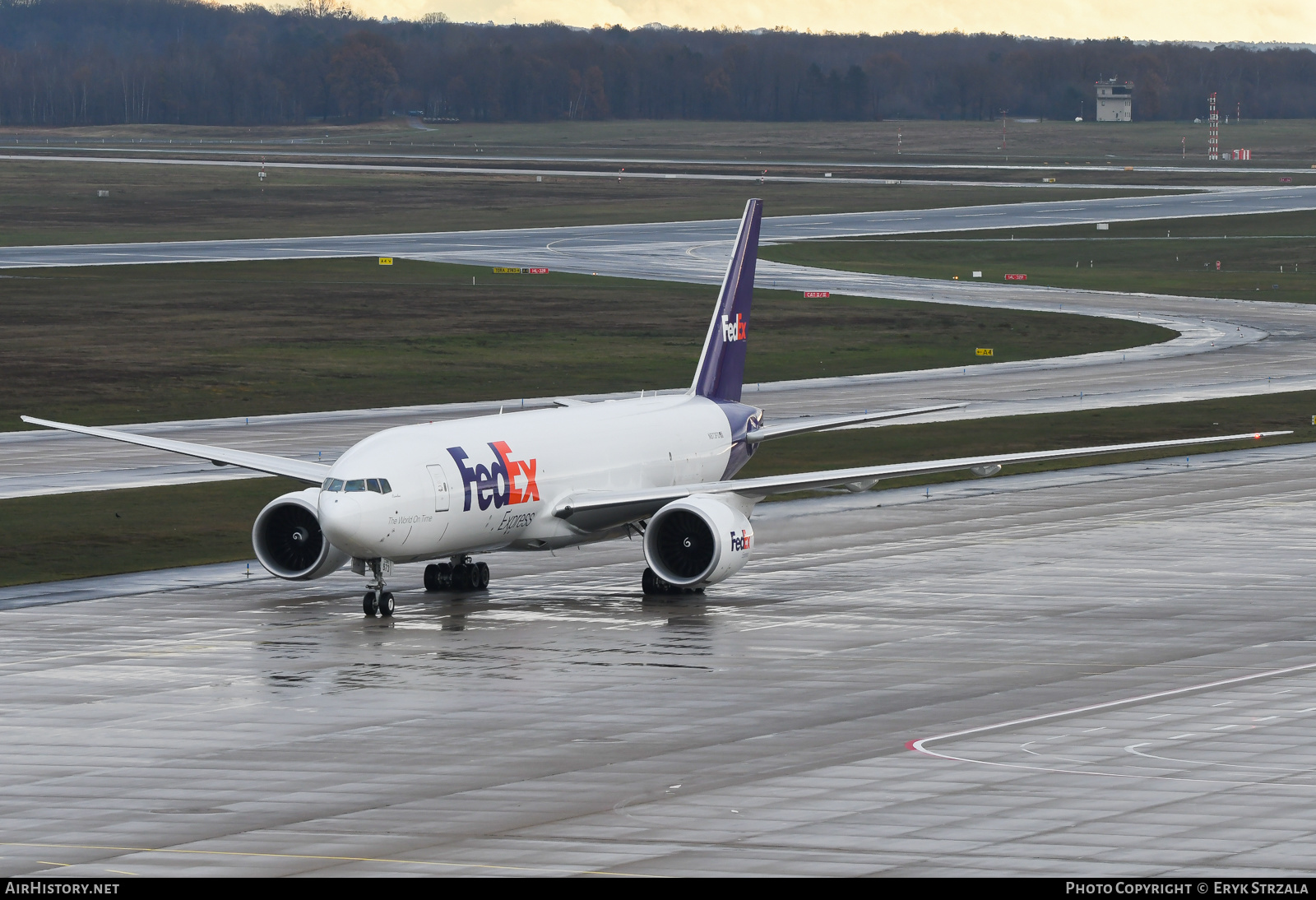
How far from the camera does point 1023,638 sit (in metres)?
39.5

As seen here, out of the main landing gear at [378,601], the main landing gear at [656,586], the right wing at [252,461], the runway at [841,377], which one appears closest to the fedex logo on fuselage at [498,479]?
the main landing gear at [378,601]

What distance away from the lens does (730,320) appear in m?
51.6

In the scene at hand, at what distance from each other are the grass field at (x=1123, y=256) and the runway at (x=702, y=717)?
276ft

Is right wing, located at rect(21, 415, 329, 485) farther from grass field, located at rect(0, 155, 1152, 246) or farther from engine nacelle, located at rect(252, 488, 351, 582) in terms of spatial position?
grass field, located at rect(0, 155, 1152, 246)

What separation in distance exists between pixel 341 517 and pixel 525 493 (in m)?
5.02

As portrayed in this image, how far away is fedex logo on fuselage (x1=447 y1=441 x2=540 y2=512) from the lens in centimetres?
4138

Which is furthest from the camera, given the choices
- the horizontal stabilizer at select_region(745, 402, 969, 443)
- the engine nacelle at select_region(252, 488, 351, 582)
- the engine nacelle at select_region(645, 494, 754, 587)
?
the horizontal stabilizer at select_region(745, 402, 969, 443)

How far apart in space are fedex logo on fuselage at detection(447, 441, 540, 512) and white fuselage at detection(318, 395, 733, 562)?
0.03m

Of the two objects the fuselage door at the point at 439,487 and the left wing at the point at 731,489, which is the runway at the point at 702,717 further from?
the fuselage door at the point at 439,487

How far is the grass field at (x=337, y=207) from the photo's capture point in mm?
158375

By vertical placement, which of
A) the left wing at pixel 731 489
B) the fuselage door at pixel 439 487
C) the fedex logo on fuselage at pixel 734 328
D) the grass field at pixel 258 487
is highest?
the fedex logo on fuselage at pixel 734 328

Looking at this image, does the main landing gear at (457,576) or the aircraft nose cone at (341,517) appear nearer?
the aircraft nose cone at (341,517)

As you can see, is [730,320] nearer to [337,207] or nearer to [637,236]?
[637,236]

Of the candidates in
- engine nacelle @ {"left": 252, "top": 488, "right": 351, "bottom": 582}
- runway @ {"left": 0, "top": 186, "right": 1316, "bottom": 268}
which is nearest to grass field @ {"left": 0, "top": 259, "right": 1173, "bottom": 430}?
runway @ {"left": 0, "top": 186, "right": 1316, "bottom": 268}
